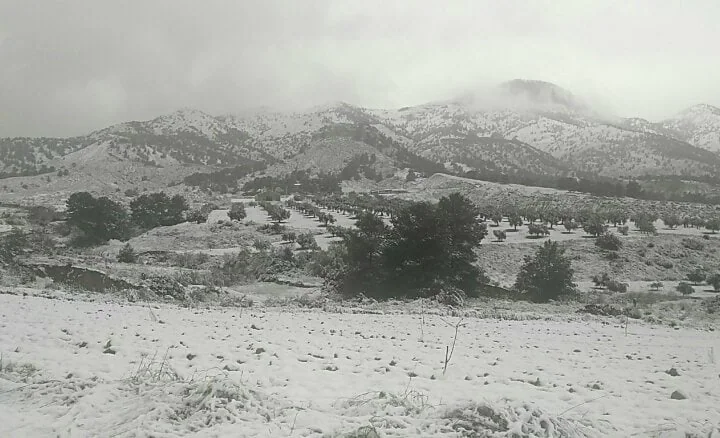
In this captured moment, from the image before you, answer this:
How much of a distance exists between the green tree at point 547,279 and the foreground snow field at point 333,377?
34.8 ft

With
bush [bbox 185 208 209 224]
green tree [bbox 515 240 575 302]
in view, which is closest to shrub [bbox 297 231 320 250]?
green tree [bbox 515 240 575 302]

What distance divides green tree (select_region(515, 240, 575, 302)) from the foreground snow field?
10.6m

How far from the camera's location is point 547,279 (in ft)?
83.6

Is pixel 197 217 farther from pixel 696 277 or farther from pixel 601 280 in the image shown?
pixel 696 277

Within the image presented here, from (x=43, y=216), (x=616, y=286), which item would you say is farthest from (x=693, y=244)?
(x=43, y=216)

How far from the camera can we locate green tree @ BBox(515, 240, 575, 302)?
82.0 feet

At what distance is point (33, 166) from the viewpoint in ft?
497

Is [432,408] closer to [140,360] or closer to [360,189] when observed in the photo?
[140,360]

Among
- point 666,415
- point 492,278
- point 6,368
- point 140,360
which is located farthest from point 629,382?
point 492,278

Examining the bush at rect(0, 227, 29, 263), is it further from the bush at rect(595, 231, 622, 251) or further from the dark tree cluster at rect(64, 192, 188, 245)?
the bush at rect(595, 231, 622, 251)

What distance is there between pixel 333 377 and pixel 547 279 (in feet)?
68.0


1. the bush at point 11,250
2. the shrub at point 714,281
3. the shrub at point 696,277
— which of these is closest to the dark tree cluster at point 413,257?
the shrub at point 714,281

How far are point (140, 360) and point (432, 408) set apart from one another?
5.82 metres

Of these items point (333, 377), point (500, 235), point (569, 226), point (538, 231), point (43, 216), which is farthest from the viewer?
point (43, 216)
